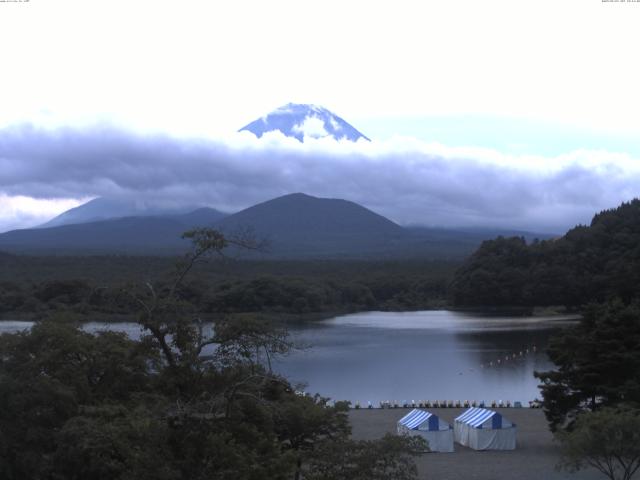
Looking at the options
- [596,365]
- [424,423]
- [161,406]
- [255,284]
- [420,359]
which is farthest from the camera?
[255,284]

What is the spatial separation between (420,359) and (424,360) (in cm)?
30

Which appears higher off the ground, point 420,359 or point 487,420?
point 487,420

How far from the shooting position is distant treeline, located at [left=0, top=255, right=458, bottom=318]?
44.5m

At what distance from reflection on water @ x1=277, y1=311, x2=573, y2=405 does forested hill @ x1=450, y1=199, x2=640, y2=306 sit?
5789mm

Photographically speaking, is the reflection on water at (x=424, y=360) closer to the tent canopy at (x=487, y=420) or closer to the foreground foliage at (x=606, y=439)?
the tent canopy at (x=487, y=420)

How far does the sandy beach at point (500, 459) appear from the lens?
40.5 feet

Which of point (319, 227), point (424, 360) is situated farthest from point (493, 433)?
point (319, 227)

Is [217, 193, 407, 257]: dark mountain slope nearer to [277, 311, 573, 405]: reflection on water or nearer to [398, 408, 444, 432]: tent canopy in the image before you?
[277, 311, 573, 405]: reflection on water

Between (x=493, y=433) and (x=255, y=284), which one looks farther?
(x=255, y=284)

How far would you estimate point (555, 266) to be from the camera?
51.6 meters

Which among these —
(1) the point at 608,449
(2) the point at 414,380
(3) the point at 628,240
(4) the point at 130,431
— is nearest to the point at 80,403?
(4) the point at 130,431

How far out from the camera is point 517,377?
25.3m

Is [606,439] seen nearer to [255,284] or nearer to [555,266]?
[255,284]

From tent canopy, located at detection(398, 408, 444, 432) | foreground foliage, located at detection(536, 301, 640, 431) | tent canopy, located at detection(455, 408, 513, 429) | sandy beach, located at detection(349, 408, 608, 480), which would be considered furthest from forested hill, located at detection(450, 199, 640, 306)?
tent canopy, located at detection(398, 408, 444, 432)
